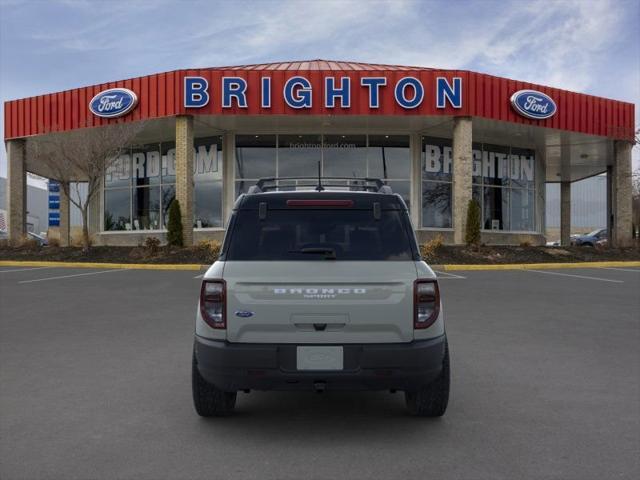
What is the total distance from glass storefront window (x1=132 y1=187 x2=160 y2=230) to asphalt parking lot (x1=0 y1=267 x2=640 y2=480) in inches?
715

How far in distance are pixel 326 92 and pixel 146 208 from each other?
10965 millimetres

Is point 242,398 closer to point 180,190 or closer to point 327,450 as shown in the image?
point 327,450

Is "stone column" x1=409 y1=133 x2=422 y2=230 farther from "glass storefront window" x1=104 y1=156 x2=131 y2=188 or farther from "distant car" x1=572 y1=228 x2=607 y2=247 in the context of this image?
"distant car" x1=572 y1=228 x2=607 y2=247

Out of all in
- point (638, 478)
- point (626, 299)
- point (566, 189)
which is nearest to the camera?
point (638, 478)

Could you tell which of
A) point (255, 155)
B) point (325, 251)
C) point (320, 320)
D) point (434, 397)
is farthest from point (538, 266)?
point (320, 320)

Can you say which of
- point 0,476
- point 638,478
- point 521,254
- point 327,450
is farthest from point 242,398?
point 521,254

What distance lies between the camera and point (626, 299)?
1116cm

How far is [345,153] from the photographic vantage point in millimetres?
24703

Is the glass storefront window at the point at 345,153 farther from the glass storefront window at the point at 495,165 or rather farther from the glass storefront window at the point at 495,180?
the glass storefront window at the point at 495,165

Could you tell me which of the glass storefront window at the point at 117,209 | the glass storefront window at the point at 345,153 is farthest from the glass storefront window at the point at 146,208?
the glass storefront window at the point at 345,153

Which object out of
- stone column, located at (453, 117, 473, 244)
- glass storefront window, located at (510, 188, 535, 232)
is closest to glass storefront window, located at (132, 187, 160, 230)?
stone column, located at (453, 117, 473, 244)

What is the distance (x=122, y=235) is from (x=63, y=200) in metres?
8.12

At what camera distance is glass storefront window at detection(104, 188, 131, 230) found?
27297mm

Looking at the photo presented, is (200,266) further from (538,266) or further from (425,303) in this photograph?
(425,303)
